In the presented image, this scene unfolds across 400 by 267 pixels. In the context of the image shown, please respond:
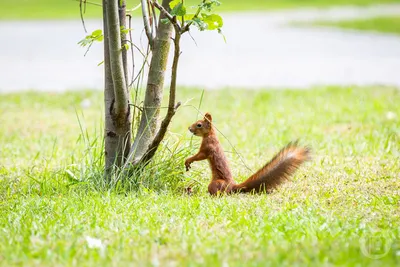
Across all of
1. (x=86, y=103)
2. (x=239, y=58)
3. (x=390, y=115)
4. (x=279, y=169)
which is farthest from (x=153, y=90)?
(x=239, y=58)

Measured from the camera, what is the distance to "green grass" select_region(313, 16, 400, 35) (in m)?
20.0

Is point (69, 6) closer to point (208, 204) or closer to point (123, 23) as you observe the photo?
point (123, 23)

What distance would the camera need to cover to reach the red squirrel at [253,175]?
471 centimetres

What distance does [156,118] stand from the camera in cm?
510

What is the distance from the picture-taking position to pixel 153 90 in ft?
16.5

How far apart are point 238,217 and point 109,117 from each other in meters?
1.35

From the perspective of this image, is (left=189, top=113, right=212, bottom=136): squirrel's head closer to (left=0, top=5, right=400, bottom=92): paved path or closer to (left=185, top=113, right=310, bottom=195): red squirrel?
(left=185, top=113, right=310, bottom=195): red squirrel

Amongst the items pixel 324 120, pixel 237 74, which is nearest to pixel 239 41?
pixel 237 74

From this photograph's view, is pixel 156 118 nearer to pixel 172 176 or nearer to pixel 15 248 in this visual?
pixel 172 176

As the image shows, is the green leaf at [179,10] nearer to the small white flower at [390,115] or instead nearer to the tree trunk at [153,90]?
the tree trunk at [153,90]

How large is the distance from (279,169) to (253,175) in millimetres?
178

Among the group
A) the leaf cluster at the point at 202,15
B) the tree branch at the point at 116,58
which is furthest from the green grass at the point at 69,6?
the leaf cluster at the point at 202,15

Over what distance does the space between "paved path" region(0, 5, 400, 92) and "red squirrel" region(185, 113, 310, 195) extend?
6271mm

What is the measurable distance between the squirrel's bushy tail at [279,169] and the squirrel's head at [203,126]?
1.46ft
